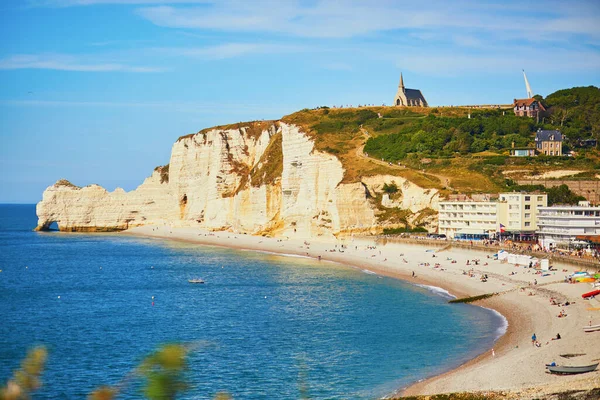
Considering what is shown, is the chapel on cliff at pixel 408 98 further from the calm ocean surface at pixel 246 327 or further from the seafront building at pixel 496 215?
the calm ocean surface at pixel 246 327

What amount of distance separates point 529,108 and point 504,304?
8149 centimetres

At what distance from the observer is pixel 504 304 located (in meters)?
47.0

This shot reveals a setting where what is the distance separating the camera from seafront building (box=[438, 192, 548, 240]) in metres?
74.8

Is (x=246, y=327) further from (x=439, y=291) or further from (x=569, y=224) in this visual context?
(x=569, y=224)

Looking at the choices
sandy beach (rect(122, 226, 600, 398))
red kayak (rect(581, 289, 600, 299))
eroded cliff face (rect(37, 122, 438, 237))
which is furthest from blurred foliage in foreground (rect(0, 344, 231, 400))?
eroded cliff face (rect(37, 122, 438, 237))

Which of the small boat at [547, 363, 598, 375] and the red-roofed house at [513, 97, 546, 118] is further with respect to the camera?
the red-roofed house at [513, 97, 546, 118]

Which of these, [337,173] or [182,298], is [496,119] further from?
[182,298]

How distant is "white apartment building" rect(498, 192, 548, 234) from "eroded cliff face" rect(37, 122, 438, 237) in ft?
36.0

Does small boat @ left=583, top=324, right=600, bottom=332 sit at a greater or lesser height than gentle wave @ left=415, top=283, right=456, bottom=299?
greater

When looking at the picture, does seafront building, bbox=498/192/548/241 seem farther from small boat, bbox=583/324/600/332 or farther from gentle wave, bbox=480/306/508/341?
small boat, bbox=583/324/600/332

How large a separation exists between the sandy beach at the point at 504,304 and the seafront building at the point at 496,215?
6629 millimetres

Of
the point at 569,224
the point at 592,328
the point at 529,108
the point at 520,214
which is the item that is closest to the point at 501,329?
the point at 592,328

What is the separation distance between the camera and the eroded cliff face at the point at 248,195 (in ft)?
294

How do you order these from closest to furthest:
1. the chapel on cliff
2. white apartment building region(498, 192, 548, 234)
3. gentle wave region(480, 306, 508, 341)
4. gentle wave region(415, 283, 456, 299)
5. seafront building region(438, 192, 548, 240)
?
gentle wave region(480, 306, 508, 341)
gentle wave region(415, 283, 456, 299)
white apartment building region(498, 192, 548, 234)
seafront building region(438, 192, 548, 240)
the chapel on cliff
